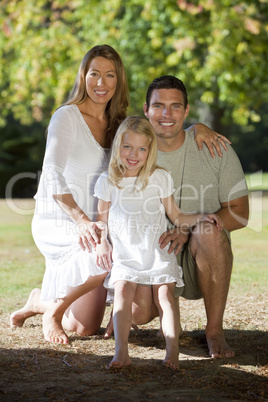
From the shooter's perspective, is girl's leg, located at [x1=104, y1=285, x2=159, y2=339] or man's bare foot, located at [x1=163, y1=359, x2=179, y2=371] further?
girl's leg, located at [x1=104, y1=285, x2=159, y2=339]

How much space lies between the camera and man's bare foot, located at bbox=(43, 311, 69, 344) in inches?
154

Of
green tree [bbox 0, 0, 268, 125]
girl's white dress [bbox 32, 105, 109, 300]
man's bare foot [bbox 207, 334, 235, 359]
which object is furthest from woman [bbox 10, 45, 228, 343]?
green tree [bbox 0, 0, 268, 125]

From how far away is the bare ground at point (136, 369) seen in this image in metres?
2.95

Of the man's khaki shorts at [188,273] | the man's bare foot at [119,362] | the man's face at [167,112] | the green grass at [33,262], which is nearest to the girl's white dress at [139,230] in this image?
the man's khaki shorts at [188,273]

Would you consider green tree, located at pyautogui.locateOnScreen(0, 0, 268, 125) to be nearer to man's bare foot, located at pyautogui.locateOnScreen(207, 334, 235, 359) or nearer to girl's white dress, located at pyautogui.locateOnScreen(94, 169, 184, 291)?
girl's white dress, located at pyautogui.locateOnScreen(94, 169, 184, 291)

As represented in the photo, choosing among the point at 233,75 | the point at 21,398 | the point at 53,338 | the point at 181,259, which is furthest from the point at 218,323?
the point at 233,75

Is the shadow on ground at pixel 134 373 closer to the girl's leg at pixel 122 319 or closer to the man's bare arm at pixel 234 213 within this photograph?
the girl's leg at pixel 122 319

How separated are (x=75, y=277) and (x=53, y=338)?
0.42 metres

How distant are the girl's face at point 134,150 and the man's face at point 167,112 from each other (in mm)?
333

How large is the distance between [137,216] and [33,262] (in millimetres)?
3798

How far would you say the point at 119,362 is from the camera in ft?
10.9

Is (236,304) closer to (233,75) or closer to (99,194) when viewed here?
(99,194)

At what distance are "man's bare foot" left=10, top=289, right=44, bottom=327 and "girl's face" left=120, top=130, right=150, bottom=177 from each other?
1145 mm

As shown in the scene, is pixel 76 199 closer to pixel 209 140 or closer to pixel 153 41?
pixel 209 140
